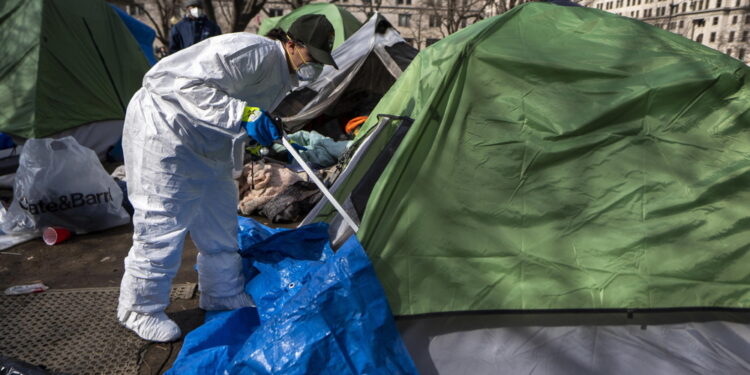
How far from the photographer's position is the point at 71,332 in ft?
8.57

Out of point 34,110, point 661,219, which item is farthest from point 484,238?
point 34,110

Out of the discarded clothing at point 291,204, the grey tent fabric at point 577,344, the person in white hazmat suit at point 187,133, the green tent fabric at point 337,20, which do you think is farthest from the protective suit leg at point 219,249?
the green tent fabric at point 337,20

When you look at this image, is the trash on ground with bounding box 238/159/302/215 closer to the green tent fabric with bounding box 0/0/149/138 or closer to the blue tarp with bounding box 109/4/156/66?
the green tent fabric with bounding box 0/0/149/138

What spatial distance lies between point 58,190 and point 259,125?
102 inches

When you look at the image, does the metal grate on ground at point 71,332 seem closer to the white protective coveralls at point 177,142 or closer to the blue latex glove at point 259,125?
the white protective coveralls at point 177,142

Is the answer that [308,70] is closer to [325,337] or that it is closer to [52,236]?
[325,337]

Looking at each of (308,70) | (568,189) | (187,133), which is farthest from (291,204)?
(568,189)

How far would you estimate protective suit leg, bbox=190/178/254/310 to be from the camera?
2.66m

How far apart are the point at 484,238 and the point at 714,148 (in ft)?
3.96

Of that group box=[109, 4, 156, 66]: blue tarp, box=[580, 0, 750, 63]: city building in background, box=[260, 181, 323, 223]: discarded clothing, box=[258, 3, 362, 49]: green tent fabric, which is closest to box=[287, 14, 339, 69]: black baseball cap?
box=[260, 181, 323, 223]: discarded clothing

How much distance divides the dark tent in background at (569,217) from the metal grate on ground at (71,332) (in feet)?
4.56

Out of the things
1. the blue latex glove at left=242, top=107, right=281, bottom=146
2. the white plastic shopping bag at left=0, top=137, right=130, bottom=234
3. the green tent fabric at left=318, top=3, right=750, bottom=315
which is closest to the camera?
the blue latex glove at left=242, top=107, right=281, bottom=146

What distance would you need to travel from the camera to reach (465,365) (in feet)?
7.38

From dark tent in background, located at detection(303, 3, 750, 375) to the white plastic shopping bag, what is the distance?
283 centimetres
